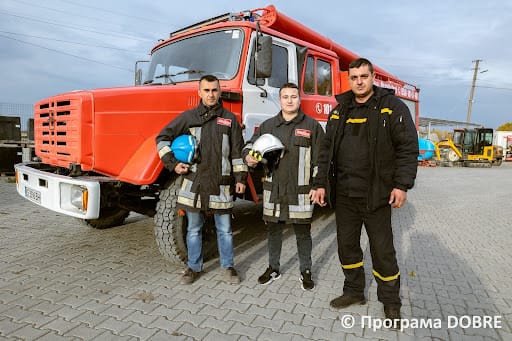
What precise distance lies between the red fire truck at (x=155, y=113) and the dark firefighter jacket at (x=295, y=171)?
2.50 ft

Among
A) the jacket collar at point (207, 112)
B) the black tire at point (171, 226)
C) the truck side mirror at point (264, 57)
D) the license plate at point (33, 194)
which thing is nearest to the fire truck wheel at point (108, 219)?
the license plate at point (33, 194)

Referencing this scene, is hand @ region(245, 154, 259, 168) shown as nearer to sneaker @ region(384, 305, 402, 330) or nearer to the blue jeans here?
the blue jeans

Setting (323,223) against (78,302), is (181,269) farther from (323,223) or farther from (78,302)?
(323,223)

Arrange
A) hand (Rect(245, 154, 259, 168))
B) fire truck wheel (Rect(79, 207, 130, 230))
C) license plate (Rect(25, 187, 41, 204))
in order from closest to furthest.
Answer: hand (Rect(245, 154, 259, 168)), license plate (Rect(25, 187, 41, 204)), fire truck wheel (Rect(79, 207, 130, 230))

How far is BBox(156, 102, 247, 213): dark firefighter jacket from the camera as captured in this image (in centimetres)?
317

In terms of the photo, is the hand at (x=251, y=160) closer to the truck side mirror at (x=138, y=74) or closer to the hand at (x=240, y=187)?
the hand at (x=240, y=187)

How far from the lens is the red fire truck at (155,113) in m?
3.20

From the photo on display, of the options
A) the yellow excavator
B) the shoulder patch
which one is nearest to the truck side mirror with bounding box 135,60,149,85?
the shoulder patch

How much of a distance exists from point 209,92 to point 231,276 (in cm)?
168

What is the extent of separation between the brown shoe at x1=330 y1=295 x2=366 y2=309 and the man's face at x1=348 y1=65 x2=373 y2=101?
1.62 meters

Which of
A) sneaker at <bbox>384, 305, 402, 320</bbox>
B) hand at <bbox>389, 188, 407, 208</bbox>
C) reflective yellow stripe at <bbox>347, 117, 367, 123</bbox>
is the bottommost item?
sneaker at <bbox>384, 305, 402, 320</bbox>

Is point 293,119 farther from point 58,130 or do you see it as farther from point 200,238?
point 58,130

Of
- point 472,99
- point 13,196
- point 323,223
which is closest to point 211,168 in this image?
point 323,223

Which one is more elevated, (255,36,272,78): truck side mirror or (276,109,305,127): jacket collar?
(255,36,272,78): truck side mirror
